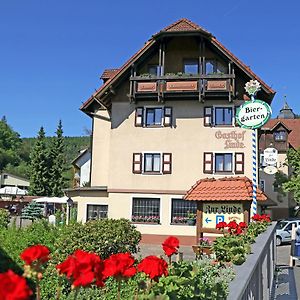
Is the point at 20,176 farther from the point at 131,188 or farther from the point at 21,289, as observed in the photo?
the point at 21,289

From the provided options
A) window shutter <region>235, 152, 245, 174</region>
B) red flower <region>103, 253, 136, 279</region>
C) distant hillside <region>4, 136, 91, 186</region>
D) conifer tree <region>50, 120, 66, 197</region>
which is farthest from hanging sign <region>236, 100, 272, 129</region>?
distant hillside <region>4, 136, 91, 186</region>

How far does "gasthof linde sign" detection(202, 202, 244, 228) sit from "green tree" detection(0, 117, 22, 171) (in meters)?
99.5

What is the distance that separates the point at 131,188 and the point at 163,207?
2177 mm

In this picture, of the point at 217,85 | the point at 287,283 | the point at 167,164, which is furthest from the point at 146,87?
the point at 287,283

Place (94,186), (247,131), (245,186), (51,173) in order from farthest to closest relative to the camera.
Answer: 1. (51,173)
2. (94,186)
3. (247,131)
4. (245,186)

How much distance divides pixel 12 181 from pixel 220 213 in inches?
3513

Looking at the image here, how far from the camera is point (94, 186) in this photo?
1098 inches

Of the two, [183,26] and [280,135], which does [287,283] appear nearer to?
[183,26]

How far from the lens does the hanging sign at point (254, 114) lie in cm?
1350

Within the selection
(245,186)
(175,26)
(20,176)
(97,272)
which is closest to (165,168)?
(245,186)

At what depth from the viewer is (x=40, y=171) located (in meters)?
62.8

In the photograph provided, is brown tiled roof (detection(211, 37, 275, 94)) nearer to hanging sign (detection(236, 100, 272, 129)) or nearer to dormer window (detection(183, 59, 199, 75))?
dormer window (detection(183, 59, 199, 75))

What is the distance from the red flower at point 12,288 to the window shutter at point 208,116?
24.2 m

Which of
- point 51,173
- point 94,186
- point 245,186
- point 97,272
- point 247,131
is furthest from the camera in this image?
point 51,173
